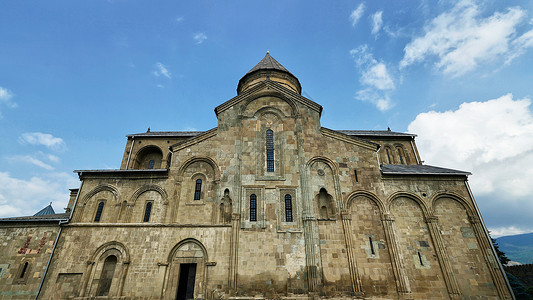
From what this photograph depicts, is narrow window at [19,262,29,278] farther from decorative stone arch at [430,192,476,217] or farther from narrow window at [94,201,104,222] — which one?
decorative stone arch at [430,192,476,217]

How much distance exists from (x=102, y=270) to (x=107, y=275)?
13.3 inches

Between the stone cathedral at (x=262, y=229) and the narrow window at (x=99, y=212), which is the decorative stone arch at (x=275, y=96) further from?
the narrow window at (x=99, y=212)

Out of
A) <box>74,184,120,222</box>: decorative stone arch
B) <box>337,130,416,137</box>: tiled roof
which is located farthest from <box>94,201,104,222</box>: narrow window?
<box>337,130,416,137</box>: tiled roof

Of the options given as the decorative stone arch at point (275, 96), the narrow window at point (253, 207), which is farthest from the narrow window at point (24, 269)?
the decorative stone arch at point (275, 96)

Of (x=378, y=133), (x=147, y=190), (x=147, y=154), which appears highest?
(x=378, y=133)

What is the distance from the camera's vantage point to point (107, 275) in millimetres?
11992

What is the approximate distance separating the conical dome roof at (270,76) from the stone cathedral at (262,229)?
19.2ft

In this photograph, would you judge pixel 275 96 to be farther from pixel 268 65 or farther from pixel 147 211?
pixel 147 211

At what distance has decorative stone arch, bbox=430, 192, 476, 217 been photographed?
44.2 feet

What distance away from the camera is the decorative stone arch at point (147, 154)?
819 inches

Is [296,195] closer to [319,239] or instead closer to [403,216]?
[319,239]

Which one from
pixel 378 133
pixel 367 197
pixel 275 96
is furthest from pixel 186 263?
Result: pixel 378 133

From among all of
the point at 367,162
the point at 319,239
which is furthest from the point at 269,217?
the point at 367,162

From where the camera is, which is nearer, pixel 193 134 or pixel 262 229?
pixel 262 229
